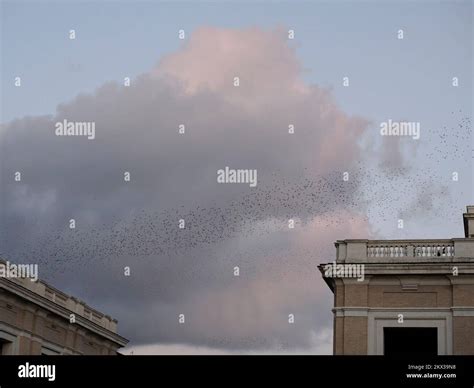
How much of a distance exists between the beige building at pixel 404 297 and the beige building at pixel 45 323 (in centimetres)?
1313

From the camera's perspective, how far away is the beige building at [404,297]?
37844 millimetres

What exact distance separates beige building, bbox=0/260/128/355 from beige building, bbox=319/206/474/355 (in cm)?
1313

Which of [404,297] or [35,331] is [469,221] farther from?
[35,331]

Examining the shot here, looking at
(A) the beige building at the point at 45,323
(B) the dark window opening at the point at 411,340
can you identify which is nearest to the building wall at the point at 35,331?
(A) the beige building at the point at 45,323

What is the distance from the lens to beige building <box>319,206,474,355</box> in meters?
37.8

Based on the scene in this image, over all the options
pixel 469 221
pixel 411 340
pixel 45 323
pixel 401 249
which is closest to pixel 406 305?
pixel 411 340

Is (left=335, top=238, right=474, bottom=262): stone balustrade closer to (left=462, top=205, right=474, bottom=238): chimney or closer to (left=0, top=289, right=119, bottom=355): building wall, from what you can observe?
(left=462, top=205, right=474, bottom=238): chimney
